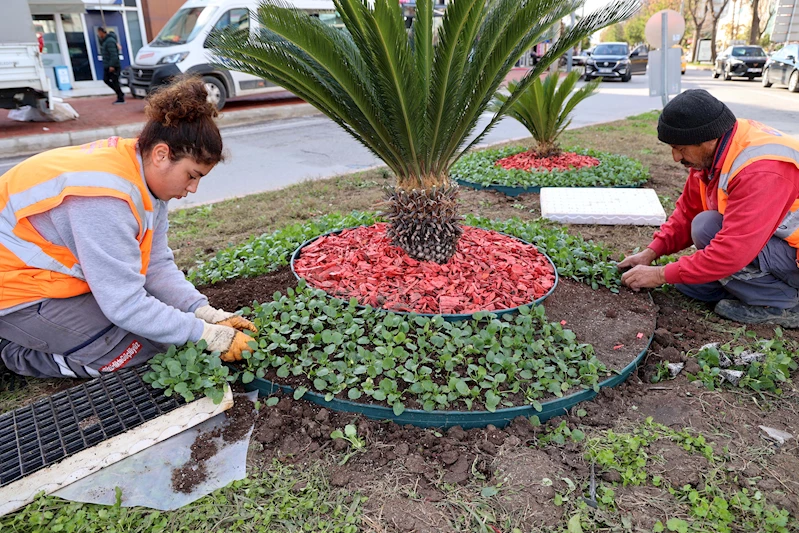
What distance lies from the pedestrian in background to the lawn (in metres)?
13.4

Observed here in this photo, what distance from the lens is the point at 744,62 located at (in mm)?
24922

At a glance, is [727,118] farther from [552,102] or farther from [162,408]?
[552,102]

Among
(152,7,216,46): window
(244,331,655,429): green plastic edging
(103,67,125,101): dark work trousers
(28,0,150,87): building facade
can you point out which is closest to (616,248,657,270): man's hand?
(244,331,655,429): green plastic edging

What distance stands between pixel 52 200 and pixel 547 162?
6123 mm

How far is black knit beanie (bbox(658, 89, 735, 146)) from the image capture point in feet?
9.84

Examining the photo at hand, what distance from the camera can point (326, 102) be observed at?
3.24 meters

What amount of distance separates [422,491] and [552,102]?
616cm

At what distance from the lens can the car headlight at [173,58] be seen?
12.6 meters

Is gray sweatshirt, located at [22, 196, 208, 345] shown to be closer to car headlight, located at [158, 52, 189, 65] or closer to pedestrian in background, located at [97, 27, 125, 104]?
car headlight, located at [158, 52, 189, 65]

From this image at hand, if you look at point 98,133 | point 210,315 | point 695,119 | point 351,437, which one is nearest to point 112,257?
point 210,315

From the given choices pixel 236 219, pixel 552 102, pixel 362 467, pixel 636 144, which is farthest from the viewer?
pixel 636 144

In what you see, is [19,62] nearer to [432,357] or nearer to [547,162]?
[547,162]

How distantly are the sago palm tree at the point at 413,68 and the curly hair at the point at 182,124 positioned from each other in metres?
0.58

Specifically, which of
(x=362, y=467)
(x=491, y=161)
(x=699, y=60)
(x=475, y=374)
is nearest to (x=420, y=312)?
(x=475, y=374)
